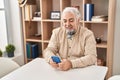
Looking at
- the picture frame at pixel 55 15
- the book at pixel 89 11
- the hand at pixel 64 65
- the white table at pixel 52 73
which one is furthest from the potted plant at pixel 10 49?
the hand at pixel 64 65

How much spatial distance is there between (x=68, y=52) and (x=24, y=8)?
1.57 metres

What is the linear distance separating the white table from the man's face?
544 millimetres

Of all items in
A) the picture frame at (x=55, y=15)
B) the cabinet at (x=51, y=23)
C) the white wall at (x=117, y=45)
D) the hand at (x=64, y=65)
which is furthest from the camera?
the picture frame at (x=55, y=15)

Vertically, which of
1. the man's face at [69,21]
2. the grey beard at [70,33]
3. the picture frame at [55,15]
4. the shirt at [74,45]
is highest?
the picture frame at [55,15]

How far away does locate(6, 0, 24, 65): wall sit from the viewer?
3.21m

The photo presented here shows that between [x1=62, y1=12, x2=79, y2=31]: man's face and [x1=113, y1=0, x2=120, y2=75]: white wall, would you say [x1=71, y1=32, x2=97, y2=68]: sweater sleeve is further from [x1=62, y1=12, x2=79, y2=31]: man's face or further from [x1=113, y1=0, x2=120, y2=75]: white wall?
[x1=113, y1=0, x2=120, y2=75]: white wall

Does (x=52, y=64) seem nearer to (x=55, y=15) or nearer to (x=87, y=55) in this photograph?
(x=87, y=55)

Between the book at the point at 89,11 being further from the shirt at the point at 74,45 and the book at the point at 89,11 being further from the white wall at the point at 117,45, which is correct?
the shirt at the point at 74,45

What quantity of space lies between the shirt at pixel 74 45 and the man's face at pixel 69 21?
0.07 m

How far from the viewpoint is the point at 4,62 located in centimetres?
170

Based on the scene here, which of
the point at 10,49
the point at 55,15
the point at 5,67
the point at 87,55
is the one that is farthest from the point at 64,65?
the point at 10,49

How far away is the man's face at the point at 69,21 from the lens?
1.91 metres

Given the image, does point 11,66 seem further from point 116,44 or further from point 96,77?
point 116,44

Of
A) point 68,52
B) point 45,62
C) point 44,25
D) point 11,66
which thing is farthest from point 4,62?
point 44,25
